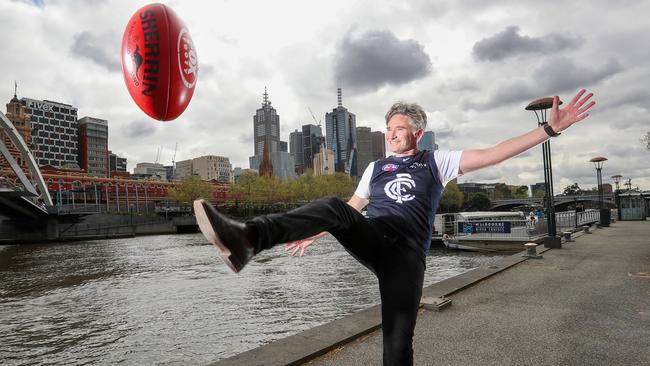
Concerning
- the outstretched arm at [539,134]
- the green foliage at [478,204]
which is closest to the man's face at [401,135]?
the outstretched arm at [539,134]

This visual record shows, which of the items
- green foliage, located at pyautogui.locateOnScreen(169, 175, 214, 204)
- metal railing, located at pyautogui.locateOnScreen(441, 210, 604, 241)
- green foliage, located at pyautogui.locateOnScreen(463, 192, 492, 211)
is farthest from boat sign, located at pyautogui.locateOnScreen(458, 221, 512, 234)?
green foliage, located at pyautogui.locateOnScreen(463, 192, 492, 211)

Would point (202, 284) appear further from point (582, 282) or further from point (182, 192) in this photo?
point (182, 192)

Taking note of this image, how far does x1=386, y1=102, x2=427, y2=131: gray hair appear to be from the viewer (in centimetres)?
304

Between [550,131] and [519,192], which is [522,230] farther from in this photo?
[519,192]

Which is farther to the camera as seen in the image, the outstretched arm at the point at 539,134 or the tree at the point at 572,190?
the tree at the point at 572,190

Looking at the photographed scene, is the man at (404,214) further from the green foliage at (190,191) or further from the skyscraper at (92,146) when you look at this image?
the skyscraper at (92,146)

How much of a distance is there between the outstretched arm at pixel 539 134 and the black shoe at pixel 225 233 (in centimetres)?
172

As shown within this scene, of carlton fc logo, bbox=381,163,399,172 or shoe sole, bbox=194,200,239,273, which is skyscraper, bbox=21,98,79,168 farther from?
shoe sole, bbox=194,200,239,273

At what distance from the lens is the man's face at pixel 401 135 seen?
2996 mm

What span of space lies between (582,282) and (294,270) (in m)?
12.4

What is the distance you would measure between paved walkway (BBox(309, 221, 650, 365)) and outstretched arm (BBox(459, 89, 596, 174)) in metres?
2.76

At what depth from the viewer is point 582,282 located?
29.5 feet

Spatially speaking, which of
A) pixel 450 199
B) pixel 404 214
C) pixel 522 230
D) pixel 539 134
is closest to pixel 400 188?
pixel 404 214

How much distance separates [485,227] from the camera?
83.7 ft
